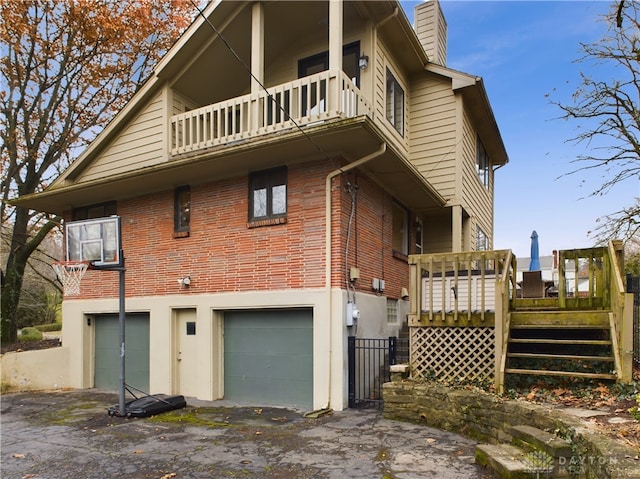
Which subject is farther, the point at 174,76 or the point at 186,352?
the point at 174,76

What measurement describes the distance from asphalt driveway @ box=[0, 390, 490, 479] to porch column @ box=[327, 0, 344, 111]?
5.24 m

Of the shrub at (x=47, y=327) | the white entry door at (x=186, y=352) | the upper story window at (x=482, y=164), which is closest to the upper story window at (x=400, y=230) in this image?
the upper story window at (x=482, y=164)

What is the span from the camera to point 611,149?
12.5 metres

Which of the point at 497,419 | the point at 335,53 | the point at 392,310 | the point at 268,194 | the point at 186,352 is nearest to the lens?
the point at 497,419

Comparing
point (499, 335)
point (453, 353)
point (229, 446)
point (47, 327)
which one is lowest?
point (47, 327)

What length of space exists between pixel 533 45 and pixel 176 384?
11.4m

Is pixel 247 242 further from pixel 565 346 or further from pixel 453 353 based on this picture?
pixel 565 346

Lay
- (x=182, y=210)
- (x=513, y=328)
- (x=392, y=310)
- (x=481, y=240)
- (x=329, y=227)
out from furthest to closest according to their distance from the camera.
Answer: (x=481, y=240), (x=392, y=310), (x=182, y=210), (x=329, y=227), (x=513, y=328)

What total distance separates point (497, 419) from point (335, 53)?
20.3ft

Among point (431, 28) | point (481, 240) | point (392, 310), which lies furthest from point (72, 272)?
point (431, 28)

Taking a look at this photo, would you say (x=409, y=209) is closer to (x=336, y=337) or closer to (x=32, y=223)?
(x=336, y=337)

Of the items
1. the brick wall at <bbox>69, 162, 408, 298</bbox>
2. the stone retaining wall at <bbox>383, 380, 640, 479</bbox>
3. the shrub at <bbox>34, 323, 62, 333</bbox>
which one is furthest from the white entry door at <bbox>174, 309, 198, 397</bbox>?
the shrub at <bbox>34, 323, 62, 333</bbox>

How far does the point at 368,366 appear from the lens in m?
8.94

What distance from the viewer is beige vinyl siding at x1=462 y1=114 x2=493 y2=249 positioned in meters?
12.0
